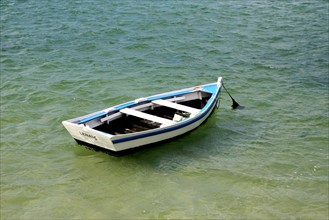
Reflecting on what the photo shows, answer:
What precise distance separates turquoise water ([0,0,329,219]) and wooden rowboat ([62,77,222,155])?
20.8 inches

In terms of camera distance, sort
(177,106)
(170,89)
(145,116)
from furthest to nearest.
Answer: (170,89), (177,106), (145,116)

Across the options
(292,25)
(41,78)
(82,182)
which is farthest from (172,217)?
(292,25)

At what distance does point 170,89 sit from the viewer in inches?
670

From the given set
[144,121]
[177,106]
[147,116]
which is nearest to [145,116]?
[147,116]

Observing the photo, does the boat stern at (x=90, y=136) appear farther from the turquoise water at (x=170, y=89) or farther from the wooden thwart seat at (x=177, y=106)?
the wooden thwart seat at (x=177, y=106)

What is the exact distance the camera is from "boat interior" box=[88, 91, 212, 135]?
1313 centimetres

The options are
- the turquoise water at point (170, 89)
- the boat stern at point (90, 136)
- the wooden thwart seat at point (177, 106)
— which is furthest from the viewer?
the wooden thwart seat at point (177, 106)

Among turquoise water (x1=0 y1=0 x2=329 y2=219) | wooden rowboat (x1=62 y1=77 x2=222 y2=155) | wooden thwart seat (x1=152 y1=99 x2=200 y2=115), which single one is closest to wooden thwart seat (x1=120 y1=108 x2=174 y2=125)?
wooden rowboat (x1=62 y1=77 x2=222 y2=155)

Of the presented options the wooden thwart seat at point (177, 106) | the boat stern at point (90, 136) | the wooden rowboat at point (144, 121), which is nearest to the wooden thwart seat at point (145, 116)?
the wooden rowboat at point (144, 121)

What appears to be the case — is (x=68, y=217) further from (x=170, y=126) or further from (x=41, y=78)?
Result: (x=41, y=78)

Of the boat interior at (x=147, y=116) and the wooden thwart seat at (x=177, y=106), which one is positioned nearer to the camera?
the boat interior at (x=147, y=116)

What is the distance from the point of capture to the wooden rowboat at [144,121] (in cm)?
1211

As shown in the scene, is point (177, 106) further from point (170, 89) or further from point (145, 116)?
point (170, 89)

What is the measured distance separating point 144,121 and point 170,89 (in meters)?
3.51
